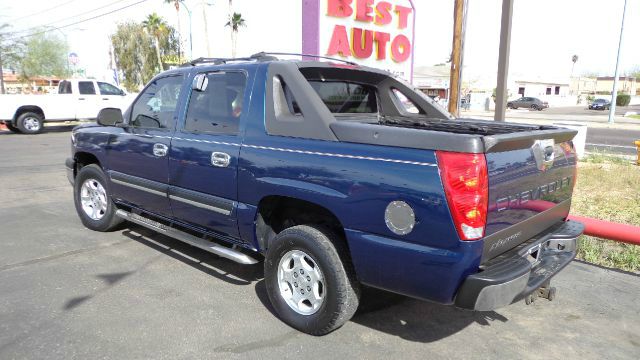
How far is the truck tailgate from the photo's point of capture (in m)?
2.59

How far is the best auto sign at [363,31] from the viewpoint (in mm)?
9773

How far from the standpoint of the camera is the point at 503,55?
6.84 m

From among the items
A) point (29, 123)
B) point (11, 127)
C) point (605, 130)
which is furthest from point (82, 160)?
point (605, 130)

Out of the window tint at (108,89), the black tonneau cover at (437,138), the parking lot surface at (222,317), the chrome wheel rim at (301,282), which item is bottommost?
the parking lot surface at (222,317)

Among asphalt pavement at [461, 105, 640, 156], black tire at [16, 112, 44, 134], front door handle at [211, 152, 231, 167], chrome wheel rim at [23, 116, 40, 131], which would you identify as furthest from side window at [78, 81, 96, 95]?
asphalt pavement at [461, 105, 640, 156]

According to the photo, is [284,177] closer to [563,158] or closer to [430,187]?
[430,187]

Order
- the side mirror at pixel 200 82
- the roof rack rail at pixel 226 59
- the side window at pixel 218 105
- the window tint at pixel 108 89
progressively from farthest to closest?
the window tint at pixel 108 89 → the side mirror at pixel 200 82 → the roof rack rail at pixel 226 59 → the side window at pixel 218 105

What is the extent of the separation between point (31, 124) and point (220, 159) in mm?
17725

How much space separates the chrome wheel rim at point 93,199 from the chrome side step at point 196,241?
1.60 feet

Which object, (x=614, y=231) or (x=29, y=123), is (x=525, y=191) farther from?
(x=29, y=123)

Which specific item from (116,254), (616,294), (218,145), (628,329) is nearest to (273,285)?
(218,145)

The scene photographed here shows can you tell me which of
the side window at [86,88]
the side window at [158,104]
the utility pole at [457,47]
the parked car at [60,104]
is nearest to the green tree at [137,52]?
the parked car at [60,104]

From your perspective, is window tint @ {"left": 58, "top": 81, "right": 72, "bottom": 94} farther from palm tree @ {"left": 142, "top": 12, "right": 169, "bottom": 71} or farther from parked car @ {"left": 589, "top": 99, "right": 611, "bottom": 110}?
parked car @ {"left": 589, "top": 99, "right": 611, "bottom": 110}

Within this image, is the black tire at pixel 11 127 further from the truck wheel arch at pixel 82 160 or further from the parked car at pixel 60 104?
the truck wheel arch at pixel 82 160
